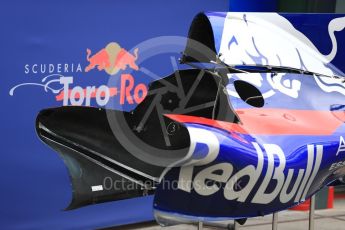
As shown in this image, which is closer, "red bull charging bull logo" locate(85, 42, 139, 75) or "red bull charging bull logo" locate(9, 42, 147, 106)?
"red bull charging bull logo" locate(9, 42, 147, 106)

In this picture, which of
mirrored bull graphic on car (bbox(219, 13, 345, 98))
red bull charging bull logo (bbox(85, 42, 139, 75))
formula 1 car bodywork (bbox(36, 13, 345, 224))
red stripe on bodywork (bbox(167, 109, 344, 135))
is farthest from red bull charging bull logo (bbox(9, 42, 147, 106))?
red stripe on bodywork (bbox(167, 109, 344, 135))

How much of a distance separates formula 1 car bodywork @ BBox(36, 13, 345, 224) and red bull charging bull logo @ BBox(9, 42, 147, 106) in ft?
4.75

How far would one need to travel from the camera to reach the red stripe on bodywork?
3010 mm

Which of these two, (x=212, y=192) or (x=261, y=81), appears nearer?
(x=212, y=192)

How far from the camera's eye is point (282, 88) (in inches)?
133

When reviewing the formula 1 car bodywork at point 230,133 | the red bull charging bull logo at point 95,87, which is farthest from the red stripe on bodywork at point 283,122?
the red bull charging bull logo at point 95,87

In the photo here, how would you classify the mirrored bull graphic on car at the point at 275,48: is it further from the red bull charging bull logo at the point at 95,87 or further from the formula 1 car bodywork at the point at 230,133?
the red bull charging bull logo at the point at 95,87

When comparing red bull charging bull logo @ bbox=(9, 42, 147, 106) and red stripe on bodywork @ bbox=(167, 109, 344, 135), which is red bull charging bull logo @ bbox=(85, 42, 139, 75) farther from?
red stripe on bodywork @ bbox=(167, 109, 344, 135)

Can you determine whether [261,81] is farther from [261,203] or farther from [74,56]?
[74,56]

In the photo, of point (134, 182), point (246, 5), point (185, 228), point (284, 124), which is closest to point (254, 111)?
point (284, 124)

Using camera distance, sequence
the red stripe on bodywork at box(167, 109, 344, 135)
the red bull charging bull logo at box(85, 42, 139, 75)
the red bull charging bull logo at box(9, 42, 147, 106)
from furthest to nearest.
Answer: the red bull charging bull logo at box(85, 42, 139, 75), the red bull charging bull logo at box(9, 42, 147, 106), the red stripe on bodywork at box(167, 109, 344, 135)

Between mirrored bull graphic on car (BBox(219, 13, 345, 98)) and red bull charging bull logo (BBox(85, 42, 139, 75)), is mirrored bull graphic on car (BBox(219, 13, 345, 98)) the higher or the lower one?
the higher one

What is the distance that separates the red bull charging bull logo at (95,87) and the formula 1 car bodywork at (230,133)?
4.75ft

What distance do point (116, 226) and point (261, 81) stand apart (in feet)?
7.79
